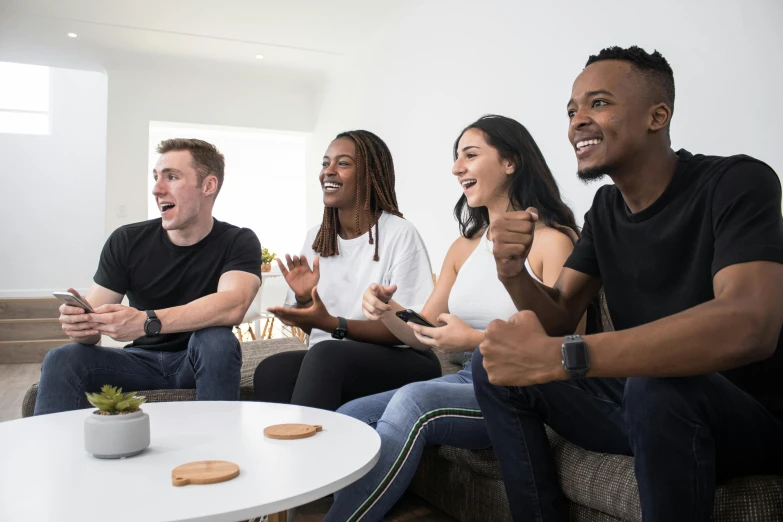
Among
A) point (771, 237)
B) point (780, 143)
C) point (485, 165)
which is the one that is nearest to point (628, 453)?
point (771, 237)

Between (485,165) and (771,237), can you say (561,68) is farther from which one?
(771,237)

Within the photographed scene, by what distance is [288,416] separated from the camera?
139 centimetres

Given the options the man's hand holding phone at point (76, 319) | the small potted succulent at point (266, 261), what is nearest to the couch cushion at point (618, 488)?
the man's hand holding phone at point (76, 319)

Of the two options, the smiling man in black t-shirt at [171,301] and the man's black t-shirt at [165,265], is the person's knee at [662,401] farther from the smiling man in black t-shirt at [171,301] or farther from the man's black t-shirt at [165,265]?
the man's black t-shirt at [165,265]

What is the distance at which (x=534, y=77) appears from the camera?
3688 mm

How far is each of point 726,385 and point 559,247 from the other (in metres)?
0.69

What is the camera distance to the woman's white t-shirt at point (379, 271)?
2090 millimetres

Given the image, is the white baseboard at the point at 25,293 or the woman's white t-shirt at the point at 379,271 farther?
the white baseboard at the point at 25,293

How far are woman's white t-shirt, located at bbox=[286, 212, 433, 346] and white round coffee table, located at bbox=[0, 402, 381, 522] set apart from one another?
0.70 metres

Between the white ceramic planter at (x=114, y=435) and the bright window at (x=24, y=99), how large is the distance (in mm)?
7273

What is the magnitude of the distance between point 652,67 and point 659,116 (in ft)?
0.34

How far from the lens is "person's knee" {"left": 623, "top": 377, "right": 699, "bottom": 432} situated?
3.32 feet

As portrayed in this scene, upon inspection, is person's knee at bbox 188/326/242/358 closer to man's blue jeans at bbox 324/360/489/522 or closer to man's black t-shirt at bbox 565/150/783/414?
man's blue jeans at bbox 324/360/489/522

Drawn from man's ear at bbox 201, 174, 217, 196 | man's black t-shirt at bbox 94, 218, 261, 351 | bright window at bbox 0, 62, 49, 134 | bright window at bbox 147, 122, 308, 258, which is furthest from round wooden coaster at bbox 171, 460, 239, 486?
bright window at bbox 147, 122, 308, 258
